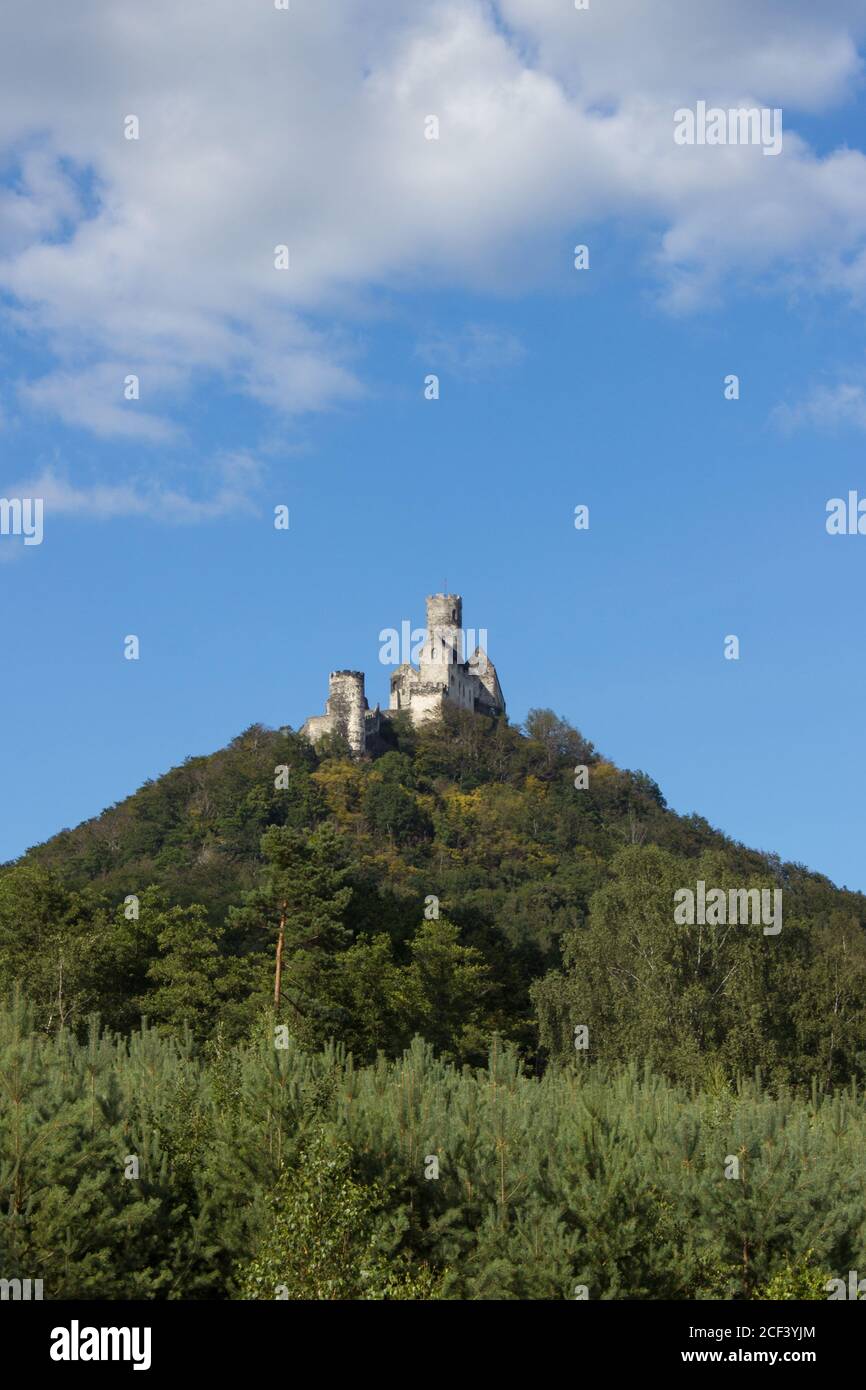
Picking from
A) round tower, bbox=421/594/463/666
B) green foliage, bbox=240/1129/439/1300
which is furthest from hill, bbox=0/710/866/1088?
round tower, bbox=421/594/463/666

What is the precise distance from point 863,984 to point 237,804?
225 ft

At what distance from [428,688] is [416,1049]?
121761 mm

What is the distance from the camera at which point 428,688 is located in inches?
5684

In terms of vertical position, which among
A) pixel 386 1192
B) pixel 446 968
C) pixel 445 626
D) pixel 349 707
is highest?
pixel 445 626

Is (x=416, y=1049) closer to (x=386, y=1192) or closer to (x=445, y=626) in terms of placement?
(x=386, y=1192)

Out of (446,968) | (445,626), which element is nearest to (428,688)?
(445,626)

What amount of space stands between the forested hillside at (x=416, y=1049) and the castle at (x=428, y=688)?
9.55ft

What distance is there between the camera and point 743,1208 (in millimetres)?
20688

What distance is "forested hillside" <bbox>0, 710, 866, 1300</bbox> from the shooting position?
63.1 ft

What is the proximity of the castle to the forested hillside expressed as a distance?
2.91 m
